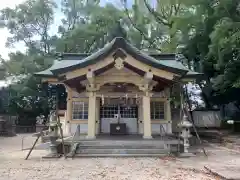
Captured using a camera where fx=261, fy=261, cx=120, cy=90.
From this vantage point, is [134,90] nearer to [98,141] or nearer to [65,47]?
[98,141]

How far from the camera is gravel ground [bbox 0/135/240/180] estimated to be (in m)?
6.36

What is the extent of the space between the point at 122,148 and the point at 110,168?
A: 104 inches

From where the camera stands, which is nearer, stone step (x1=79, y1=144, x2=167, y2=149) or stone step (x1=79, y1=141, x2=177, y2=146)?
stone step (x1=79, y1=144, x2=167, y2=149)

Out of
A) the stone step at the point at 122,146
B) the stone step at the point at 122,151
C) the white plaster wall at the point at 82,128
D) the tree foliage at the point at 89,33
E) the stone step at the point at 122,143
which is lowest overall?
the stone step at the point at 122,151

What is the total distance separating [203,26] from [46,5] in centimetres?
1698

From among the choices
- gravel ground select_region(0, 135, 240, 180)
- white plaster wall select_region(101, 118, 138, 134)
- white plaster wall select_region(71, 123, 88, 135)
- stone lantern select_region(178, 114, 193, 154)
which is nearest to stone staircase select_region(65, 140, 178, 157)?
stone lantern select_region(178, 114, 193, 154)

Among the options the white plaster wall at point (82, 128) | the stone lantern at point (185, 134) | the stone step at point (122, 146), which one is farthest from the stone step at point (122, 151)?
A: the white plaster wall at point (82, 128)

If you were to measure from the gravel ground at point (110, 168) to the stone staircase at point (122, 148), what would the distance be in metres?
0.68

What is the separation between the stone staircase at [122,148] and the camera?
9.57 metres

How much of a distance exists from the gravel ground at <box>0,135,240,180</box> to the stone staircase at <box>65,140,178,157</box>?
0.68 metres

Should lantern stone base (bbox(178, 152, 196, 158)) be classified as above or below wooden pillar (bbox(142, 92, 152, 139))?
below

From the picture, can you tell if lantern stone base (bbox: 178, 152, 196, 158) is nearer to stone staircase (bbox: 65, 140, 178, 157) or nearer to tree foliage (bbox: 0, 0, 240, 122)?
stone staircase (bbox: 65, 140, 178, 157)

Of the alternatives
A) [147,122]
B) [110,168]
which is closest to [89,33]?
[147,122]

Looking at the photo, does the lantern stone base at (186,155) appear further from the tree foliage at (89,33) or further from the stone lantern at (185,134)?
the tree foliage at (89,33)
